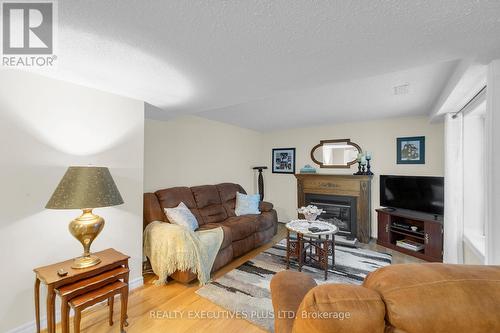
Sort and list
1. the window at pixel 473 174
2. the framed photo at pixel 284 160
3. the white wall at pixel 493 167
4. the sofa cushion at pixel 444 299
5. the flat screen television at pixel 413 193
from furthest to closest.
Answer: the framed photo at pixel 284 160 → the flat screen television at pixel 413 193 → the window at pixel 473 174 → the white wall at pixel 493 167 → the sofa cushion at pixel 444 299

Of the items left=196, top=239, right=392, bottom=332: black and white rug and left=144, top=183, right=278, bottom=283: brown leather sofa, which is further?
left=144, top=183, right=278, bottom=283: brown leather sofa

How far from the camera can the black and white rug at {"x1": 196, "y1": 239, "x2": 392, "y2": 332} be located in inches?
79.0

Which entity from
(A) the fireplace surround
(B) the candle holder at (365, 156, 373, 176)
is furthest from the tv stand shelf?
(B) the candle holder at (365, 156, 373, 176)

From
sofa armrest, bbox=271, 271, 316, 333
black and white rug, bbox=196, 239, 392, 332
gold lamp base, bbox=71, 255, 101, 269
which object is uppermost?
sofa armrest, bbox=271, 271, 316, 333

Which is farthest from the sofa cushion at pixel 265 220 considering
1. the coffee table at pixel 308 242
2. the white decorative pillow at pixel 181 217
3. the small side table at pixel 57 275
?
the small side table at pixel 57 275

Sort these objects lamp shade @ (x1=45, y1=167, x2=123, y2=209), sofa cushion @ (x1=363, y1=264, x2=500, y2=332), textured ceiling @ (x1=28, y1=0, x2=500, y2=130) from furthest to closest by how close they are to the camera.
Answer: lamp shade @ (x1=45, y1=167, x2=123, y2=209), textured ceiling @ (x1=28, y1=0, x2=500, y2=130), sofa cushion @ (x1=363, y1=264, x2=500, y2=332)

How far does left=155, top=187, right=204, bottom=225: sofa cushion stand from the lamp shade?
1401mm

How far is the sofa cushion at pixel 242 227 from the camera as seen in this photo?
119 inches

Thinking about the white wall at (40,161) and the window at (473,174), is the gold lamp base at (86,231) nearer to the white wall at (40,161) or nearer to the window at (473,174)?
the white wall at (40,161)

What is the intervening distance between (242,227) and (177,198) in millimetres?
1078

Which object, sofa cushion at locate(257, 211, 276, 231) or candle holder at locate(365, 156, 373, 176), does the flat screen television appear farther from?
sofa cushion at locate(257, 211, 276, 231)

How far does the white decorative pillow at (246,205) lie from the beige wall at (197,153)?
0.66 m

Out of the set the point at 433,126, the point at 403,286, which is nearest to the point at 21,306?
the point at 403,286

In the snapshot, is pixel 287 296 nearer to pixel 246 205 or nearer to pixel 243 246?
pixel 243 246
